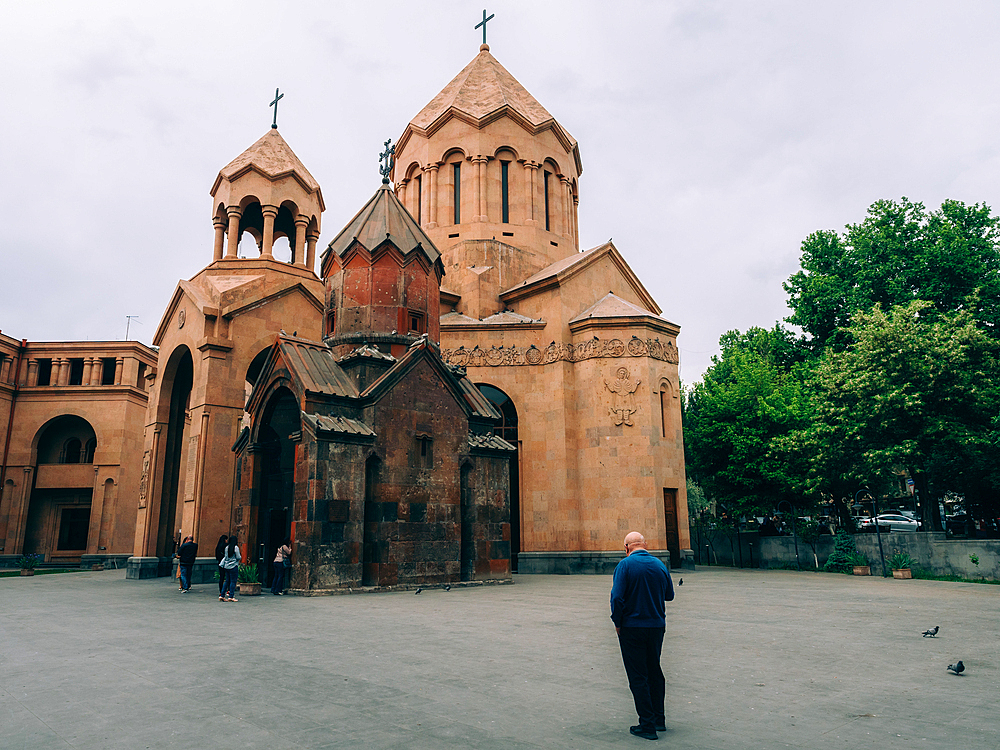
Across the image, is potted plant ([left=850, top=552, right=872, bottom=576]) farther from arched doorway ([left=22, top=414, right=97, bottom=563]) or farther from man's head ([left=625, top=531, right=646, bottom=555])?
arched doorway ([left=22, top=414, right=97, bottom=563])

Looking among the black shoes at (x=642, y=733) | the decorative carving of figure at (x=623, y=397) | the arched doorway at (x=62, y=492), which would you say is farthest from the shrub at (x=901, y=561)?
the arched doorway at (x=62, y=492)

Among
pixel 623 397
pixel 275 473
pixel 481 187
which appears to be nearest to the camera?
pixel 275 473

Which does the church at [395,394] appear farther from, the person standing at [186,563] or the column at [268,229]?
the person standing at [186,563]

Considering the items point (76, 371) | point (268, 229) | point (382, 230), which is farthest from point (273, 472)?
point (76, 371)

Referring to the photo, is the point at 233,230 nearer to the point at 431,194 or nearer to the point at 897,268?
the point at 431,194

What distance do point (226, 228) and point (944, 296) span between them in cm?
2828

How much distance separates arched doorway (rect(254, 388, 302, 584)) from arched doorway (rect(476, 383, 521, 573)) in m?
8.20

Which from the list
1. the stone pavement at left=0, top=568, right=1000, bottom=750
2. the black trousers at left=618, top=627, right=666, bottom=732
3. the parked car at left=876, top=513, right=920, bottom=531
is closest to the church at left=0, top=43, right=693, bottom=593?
the stone pavement at left=0, top=568, right=1000, bottom=750

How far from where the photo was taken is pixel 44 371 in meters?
38.0

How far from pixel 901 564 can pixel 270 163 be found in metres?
25.6

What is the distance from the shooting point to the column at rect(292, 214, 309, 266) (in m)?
26.8

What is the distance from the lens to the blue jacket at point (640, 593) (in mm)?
5270

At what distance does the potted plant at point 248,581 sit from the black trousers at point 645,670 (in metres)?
12.3

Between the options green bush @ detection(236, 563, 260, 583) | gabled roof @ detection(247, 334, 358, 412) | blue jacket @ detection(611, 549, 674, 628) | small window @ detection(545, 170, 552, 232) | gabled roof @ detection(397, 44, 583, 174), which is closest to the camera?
blue jacket @ detection(611, 549, 674, 628)
